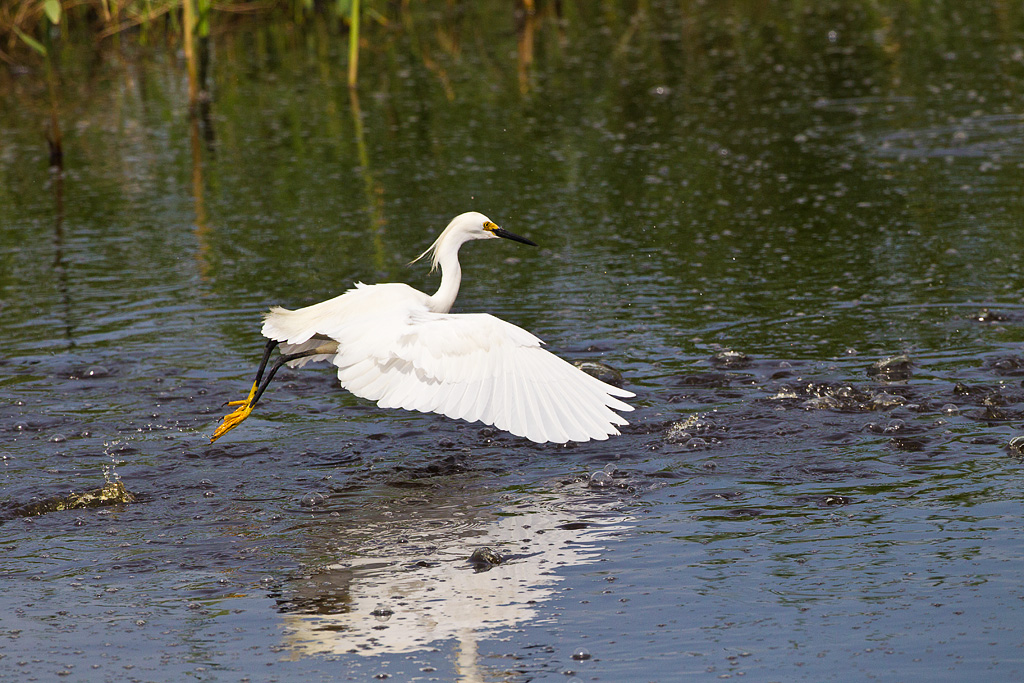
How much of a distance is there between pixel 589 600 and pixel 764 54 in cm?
1629

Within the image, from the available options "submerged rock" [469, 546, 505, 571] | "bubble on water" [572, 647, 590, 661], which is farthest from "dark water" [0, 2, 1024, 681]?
"submerged rock" [469, 546, 505, 571]

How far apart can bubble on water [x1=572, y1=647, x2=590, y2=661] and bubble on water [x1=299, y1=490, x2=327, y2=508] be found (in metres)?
2.19

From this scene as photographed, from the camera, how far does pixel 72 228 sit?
13305 millimetres

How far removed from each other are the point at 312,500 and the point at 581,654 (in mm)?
2296

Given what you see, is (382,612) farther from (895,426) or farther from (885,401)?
(885,401)

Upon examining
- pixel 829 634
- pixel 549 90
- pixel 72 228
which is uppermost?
pixel 549 90

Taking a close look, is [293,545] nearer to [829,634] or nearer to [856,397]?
[829,634]

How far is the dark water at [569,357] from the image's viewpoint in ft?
16.9

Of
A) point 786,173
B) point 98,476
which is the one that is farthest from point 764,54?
point 98,476

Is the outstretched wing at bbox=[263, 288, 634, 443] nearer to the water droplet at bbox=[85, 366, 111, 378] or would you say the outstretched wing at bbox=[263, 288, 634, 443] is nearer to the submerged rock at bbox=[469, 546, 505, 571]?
the submerged rock at bbox=[469, 546, 505, 571]

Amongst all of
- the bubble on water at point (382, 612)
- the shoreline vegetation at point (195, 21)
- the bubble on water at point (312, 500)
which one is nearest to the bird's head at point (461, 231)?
the bubble on water at point (312, 500)

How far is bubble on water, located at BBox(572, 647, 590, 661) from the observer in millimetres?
4871

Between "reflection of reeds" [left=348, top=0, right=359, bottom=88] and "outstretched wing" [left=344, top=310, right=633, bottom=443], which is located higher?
"reflection of reeds" [left=348, top=0, right=359, bottom=88]

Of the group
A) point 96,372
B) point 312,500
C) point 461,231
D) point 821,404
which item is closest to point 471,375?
point 312,500
